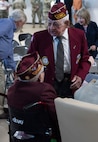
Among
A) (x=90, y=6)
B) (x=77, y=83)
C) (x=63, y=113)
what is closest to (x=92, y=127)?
(x=63, y=113)

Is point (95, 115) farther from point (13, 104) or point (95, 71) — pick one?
point (95, 71)

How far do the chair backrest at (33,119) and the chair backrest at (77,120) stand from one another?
97 millimetres

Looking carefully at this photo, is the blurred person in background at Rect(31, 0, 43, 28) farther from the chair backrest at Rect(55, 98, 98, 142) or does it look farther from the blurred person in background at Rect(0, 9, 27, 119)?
the chair backrest at Rect(55, 98, 98, 142)

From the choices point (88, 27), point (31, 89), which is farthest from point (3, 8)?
point (31, 89)

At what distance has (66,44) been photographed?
112 inches

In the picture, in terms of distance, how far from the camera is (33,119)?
213 cm

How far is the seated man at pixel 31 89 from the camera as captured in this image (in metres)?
2.12

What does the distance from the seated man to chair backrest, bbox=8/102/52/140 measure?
0.03 m

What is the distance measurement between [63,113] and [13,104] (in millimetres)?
361

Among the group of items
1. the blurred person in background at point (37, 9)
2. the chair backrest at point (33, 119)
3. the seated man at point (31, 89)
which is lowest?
the blurred person in background at point (37, 9)

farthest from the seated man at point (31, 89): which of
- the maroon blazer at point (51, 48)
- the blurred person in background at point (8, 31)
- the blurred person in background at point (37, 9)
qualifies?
the blurred person in background at point (37, 9)

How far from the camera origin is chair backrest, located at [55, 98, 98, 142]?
6.27ft

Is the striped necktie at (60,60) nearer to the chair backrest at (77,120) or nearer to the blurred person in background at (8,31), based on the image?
the chair backrest at (77,120)

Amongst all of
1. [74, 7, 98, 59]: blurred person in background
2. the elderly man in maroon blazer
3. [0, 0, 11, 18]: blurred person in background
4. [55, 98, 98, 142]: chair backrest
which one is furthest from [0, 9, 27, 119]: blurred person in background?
[0, 0, 11, 18]: blurred person in background
